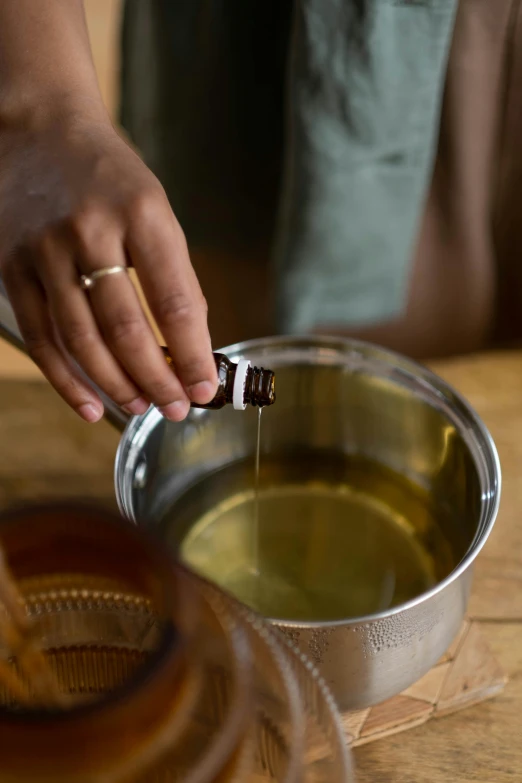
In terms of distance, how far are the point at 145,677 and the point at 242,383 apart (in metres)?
0.29

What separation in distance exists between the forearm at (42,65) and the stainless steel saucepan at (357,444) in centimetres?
13

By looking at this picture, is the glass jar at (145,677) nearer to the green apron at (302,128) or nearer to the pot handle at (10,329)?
the pot handle at (10,329)

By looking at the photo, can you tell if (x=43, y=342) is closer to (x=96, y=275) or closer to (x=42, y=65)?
(x=96, y=275)

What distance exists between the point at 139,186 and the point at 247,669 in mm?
283

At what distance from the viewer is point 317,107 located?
2.18ft

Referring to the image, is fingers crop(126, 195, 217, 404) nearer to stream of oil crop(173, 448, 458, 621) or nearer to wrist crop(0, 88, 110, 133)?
wrist crop(0, 88, 110, 133)

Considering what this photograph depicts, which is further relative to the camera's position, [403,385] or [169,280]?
[403,385]

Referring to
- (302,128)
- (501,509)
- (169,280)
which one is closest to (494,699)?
(501,509)

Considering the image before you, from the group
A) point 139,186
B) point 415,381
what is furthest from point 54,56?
point 415,381

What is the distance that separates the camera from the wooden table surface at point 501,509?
1.57ft

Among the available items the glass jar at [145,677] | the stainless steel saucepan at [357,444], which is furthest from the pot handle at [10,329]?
the glass jar at [145,677]

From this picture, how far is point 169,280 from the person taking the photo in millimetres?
444

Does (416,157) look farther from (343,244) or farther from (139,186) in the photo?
(139,186)

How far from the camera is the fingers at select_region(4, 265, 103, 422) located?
0.47m
